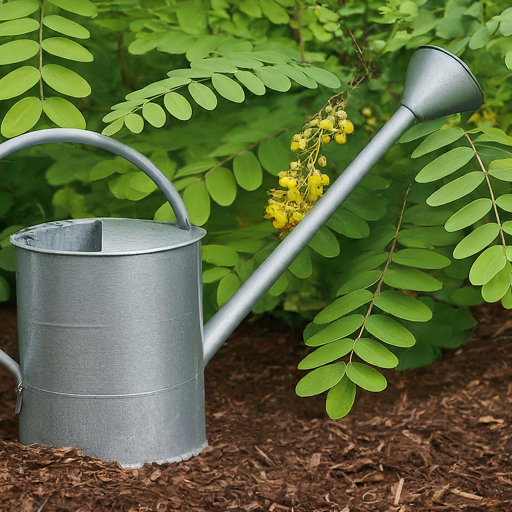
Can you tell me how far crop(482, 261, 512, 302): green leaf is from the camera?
1.29 m

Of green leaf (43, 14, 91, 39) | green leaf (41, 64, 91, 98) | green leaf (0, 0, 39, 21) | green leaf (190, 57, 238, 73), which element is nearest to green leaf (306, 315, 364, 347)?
green leaf (190, 57, 238, 73)

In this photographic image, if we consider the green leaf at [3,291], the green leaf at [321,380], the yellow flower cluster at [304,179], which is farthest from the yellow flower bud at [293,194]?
the green leaf at [3,291]

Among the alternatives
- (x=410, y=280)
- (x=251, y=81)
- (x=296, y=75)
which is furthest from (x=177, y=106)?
(x=410, y=280)

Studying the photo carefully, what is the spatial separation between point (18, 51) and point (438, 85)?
850 millimetres

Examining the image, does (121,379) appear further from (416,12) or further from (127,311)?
(416,12)

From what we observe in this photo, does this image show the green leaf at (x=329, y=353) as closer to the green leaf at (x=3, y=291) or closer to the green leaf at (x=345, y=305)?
→ the green leaf at (x=345, y=305)

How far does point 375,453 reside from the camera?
4.92ft

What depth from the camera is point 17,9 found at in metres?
1.44

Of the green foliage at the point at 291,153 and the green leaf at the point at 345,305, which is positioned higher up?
the green foliage at the point at 291,153

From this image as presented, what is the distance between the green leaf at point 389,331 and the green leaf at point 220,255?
0.39 m

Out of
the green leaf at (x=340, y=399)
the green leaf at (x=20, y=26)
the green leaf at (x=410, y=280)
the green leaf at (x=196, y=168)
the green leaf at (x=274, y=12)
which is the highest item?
the green leaf at (x=274, y=12)

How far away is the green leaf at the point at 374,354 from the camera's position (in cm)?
132

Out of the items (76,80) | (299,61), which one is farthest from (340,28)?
(76,80)

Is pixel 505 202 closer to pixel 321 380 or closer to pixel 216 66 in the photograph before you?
pixel 321 380
